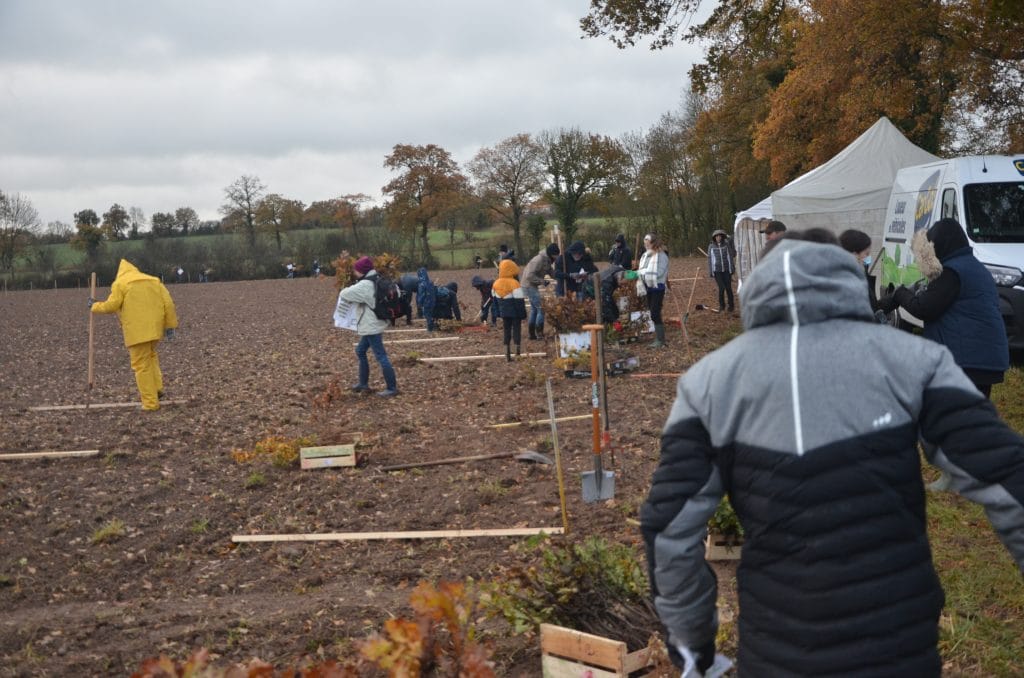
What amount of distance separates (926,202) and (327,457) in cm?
859

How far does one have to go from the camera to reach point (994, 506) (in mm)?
Answer: 2061

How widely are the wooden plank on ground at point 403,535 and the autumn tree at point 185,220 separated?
75071mm

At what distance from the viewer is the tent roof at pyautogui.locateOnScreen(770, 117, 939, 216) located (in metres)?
16.2

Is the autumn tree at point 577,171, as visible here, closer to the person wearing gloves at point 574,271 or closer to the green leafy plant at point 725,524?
the person wearing gloves at point 574,271

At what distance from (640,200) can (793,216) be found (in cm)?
3093

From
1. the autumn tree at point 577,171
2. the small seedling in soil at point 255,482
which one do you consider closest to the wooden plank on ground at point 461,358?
the small seedling in soil at point 255,482

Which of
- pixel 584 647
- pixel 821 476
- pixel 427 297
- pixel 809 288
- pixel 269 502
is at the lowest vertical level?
pixel 269 502

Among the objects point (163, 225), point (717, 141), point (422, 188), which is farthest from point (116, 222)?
point (717, 141)

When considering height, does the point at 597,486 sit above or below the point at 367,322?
below

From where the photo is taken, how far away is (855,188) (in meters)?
16.2

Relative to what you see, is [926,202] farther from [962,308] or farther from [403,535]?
[403,535]

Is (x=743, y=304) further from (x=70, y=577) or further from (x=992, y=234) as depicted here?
(x=992, y=234)

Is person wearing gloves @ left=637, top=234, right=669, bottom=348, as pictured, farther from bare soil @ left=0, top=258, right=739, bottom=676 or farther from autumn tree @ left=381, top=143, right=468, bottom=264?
autumn tree @ left=381, top=143, right=468, bottom=264

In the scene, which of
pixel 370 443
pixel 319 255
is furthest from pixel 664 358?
pixel 319 255
